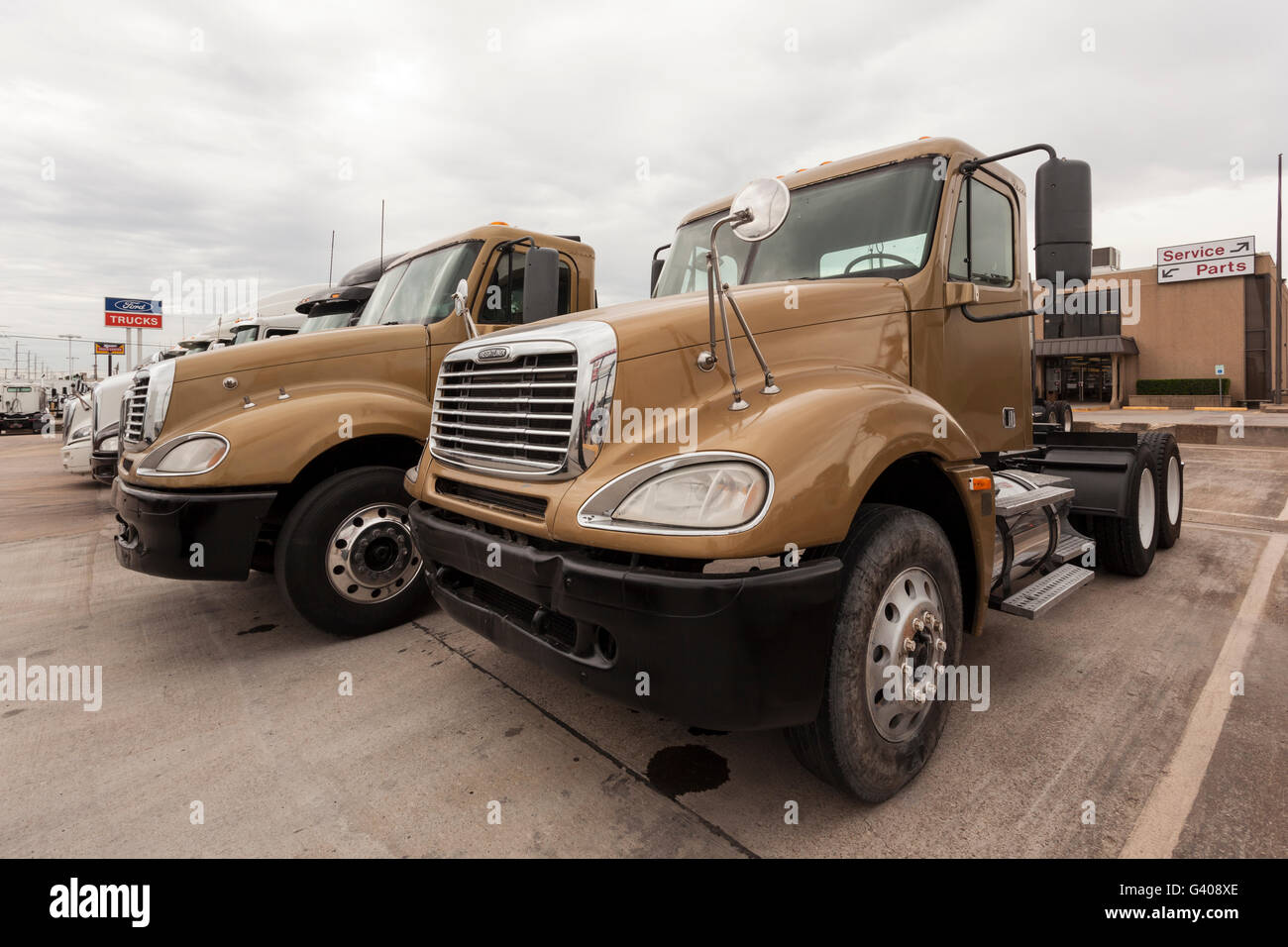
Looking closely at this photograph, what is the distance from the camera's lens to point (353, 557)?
13.2 feet

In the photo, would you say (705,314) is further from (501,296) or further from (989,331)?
(501,296)

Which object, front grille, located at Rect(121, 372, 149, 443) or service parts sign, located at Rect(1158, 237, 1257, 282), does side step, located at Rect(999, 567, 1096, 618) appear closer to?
front grille, located at Rect(121, 372, 149, 443)

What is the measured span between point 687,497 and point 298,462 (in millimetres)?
2715

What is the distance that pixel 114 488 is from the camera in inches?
162

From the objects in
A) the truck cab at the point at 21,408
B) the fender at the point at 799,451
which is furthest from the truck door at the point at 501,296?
the truck cab at the point at 21,408

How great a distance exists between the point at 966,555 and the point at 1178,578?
3.41 metres

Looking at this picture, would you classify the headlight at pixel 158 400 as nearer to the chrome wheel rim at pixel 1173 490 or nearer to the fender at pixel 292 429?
the fender at pixel 292 429

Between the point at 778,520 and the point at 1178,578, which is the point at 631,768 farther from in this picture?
the point at 1178,578

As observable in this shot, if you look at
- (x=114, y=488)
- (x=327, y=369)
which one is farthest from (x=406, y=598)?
(x=114, y=488)

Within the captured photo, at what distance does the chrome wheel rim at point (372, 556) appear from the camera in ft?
13.1

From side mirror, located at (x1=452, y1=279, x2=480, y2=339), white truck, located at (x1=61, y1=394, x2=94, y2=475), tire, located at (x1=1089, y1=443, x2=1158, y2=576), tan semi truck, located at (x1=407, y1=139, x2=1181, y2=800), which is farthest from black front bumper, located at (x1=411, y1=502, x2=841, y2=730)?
white truck, located at (x1=61, y1=394, x2=94, y2=475)

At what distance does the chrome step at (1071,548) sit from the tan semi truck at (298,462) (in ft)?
11.3
